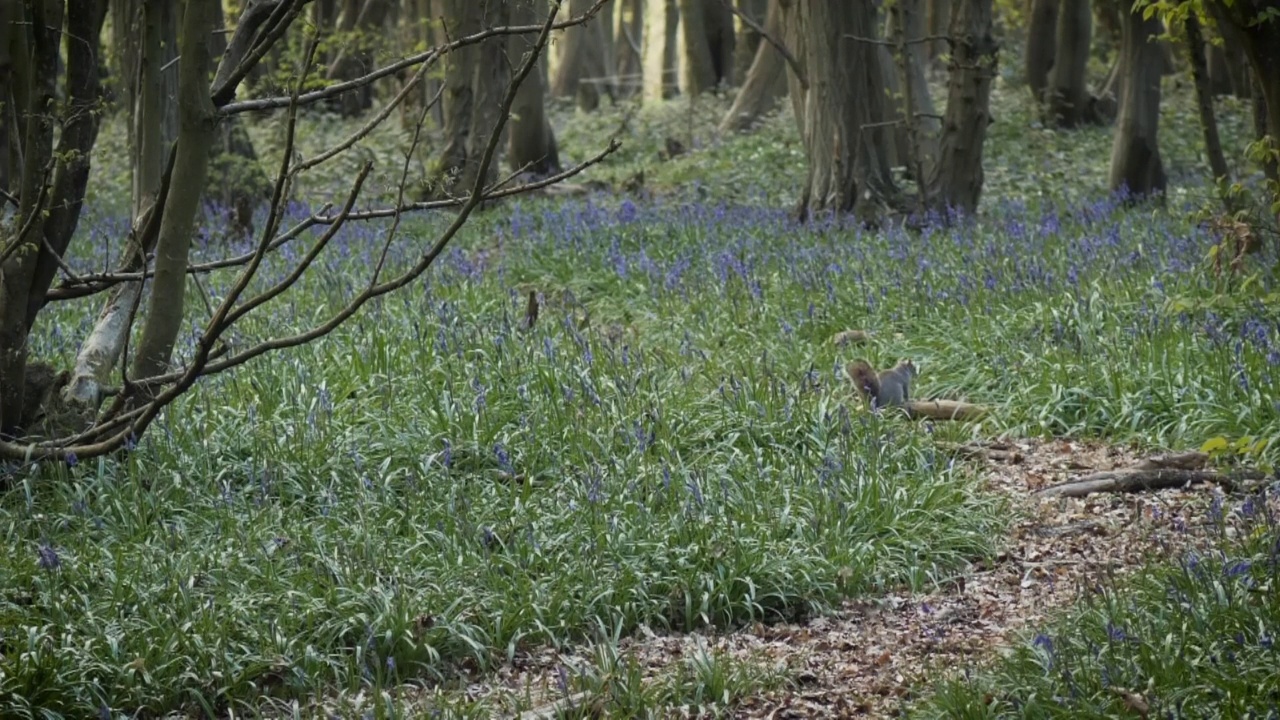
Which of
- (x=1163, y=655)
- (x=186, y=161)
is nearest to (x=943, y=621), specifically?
(x=1163, y=655)

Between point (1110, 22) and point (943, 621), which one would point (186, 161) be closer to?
point (943, 621)

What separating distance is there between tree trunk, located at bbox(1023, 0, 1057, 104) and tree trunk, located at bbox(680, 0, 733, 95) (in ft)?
22.0

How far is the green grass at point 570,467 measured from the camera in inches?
185

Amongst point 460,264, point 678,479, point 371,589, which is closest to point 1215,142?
point 460,264

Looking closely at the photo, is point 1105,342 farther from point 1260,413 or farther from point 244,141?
point 244,141

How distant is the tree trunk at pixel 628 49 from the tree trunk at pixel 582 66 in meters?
1.99

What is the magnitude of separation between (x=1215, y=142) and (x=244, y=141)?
1055 cm

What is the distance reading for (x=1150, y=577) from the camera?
488 cm

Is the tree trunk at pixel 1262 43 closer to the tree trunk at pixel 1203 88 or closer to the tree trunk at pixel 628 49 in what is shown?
the tree trunk at pixel 1203 88

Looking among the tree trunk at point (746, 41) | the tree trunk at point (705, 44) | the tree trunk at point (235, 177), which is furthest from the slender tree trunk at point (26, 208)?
the tree trunk at point (746, 41)

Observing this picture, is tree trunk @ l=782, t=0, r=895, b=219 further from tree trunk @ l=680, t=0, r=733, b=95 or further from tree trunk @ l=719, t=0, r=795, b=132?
tree trunk @ l=680, t=0, r=733, b=95

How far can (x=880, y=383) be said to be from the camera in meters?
7.38

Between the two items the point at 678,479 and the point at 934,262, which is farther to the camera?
the point at 934,262

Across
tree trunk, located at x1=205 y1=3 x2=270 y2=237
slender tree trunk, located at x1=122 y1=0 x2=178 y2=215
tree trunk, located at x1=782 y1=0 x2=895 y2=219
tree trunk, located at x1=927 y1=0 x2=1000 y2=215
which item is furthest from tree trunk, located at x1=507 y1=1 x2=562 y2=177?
slender tree trunk, located at x1=122 y1=0 x2=178 y2=215
